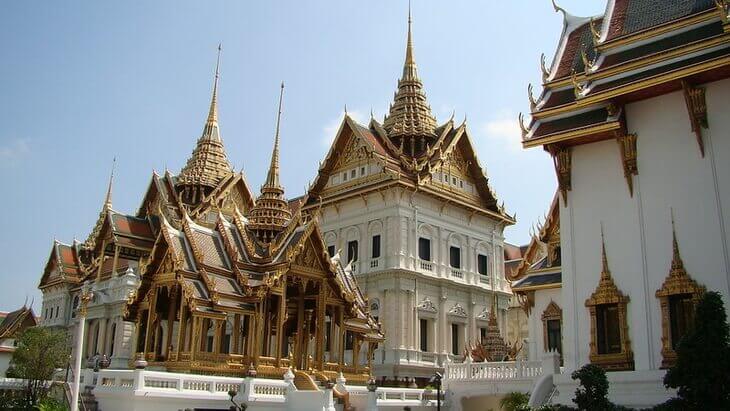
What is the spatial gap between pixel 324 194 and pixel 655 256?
2542 centimetres

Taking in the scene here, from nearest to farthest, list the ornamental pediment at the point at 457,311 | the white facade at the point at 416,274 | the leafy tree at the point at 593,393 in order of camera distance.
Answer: the leafy tree at the point at 593,393, the white facade at the point at 416,274, the ornamental pediment at the point at 457,311

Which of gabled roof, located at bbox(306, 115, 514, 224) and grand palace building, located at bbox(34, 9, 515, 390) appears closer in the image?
grand palace building, located at bbox(34, 9, 515, 390)

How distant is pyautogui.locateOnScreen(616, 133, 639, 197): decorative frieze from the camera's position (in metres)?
14.8

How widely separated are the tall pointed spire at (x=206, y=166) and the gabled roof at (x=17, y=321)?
50.0 ft

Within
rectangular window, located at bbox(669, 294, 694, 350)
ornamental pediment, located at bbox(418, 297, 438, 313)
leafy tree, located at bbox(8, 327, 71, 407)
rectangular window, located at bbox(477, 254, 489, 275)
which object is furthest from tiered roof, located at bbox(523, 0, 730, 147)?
rectangular window, located at bbox(477, 254, 489, 275)

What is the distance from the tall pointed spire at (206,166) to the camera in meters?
45.8

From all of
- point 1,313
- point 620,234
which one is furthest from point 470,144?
point 1,313

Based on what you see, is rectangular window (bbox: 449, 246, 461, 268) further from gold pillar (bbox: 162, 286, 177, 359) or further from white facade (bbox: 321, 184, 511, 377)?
gold pillar (bbox: 162, 286, 177, 359)

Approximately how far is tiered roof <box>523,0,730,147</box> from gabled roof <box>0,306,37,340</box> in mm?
43231

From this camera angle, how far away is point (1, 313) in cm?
6059

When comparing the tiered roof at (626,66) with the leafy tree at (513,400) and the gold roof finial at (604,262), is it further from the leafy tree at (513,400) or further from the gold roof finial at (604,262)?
the leafy tree at (513,400)

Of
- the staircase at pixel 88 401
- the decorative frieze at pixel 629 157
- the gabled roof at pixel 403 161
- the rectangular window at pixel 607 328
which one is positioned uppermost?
the gabled roof at pixel 403 161

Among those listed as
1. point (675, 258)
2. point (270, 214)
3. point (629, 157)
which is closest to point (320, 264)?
point (270, 214)

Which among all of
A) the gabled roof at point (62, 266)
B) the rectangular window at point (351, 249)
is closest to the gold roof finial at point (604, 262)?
the rectangular window at point (351, 249)
